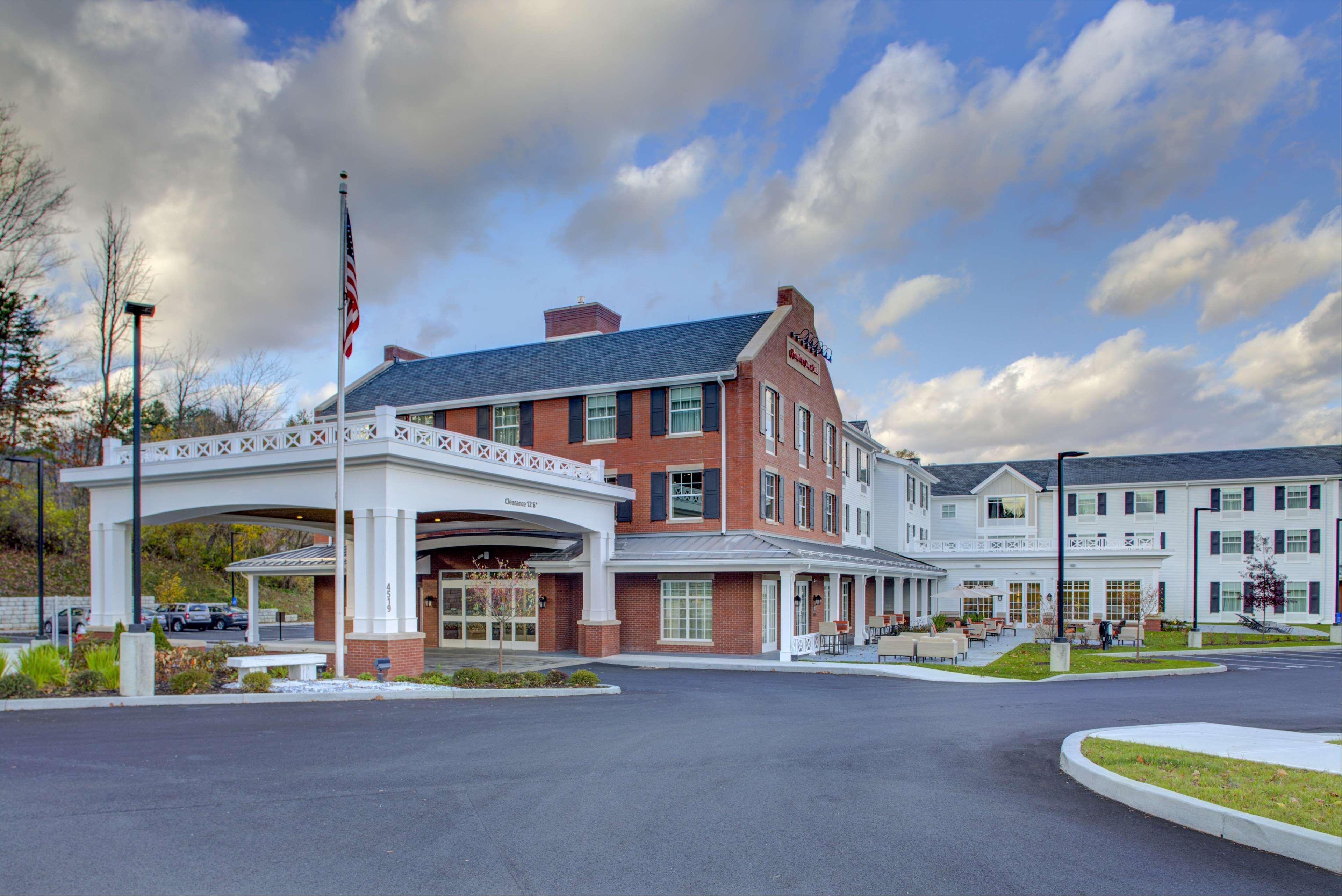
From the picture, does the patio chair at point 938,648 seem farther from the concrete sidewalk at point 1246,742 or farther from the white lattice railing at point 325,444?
the concrete sidewalk at point 1246,742

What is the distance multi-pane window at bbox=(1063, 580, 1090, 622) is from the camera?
4775cm

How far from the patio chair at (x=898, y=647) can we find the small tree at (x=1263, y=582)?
89.3ft

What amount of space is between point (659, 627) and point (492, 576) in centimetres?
572

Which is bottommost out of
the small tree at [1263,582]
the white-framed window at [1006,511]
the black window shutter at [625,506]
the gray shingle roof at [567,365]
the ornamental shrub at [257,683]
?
the small tree at [1263,582]

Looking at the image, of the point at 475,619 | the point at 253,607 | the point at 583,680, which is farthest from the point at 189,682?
the point at 253,607

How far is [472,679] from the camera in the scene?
18.3m

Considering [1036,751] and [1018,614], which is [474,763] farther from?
[1018,614]

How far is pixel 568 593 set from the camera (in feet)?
98.8

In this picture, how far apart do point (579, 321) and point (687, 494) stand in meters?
10.5

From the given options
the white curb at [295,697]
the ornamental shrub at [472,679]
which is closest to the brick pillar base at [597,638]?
the white curb at [295,697]

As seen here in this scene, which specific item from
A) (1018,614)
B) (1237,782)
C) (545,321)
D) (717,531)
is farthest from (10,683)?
(1018,614)

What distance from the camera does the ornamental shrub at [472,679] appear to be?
18.2 metres

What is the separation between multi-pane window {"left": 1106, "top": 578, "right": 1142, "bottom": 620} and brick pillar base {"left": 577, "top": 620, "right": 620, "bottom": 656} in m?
30.5

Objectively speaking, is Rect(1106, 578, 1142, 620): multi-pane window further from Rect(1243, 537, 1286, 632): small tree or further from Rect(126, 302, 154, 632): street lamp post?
→ Rect(126, 302, 154, 632): street lamp post
